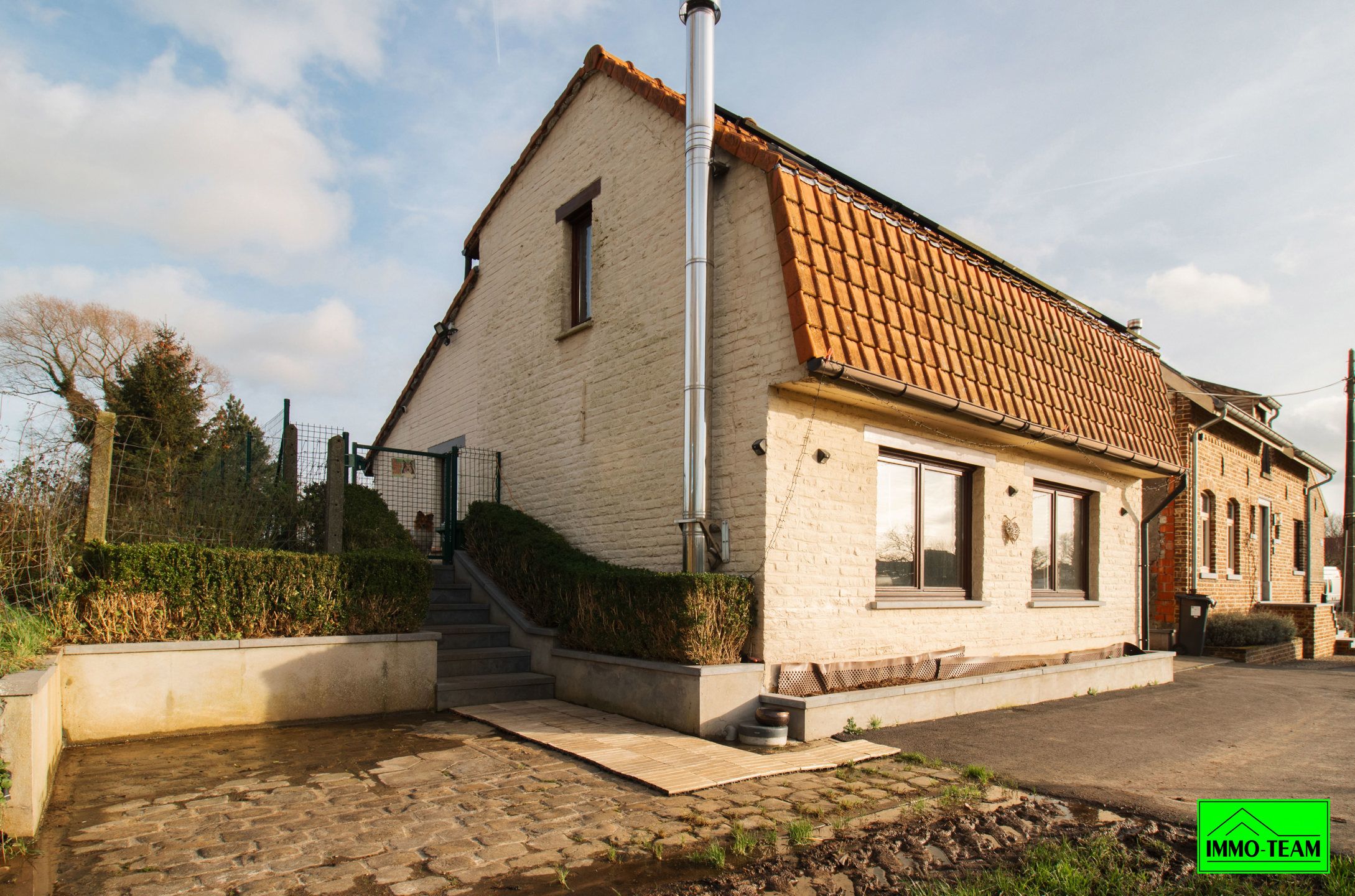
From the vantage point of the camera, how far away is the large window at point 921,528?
8.75 metres

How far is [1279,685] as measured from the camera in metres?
11.4

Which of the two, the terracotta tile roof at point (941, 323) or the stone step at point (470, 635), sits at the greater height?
the terracotta tile roof at point (941, 323)

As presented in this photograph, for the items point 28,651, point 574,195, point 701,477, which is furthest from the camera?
point 574,195

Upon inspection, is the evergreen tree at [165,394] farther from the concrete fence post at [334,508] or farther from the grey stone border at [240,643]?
the grey stone border at [240,643]

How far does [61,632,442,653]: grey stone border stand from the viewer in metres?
6.56

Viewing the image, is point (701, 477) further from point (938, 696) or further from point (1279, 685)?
point (1279, 685)

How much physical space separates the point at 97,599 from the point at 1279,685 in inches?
539

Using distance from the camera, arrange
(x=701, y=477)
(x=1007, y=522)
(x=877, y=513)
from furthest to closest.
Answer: (x=1007, y=522) → (x=877, y=513) → (x=701, y=477)

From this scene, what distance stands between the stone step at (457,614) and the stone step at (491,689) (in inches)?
→ 49.4

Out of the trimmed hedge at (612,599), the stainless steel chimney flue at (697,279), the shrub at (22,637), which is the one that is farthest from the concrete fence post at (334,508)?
the stainless steel chimney flue at (697,279)

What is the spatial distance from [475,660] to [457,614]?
1.29m

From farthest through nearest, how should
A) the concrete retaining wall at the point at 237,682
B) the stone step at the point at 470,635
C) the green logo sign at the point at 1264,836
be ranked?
the stone step at the point at 470,635, the concrete retaining wall at the point at 237,682, the green logo sign at the point at 1264,836

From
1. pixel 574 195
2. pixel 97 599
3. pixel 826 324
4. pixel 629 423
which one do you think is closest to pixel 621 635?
pixel 629 423

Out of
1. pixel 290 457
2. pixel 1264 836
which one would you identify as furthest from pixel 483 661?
pixel 1264 836
